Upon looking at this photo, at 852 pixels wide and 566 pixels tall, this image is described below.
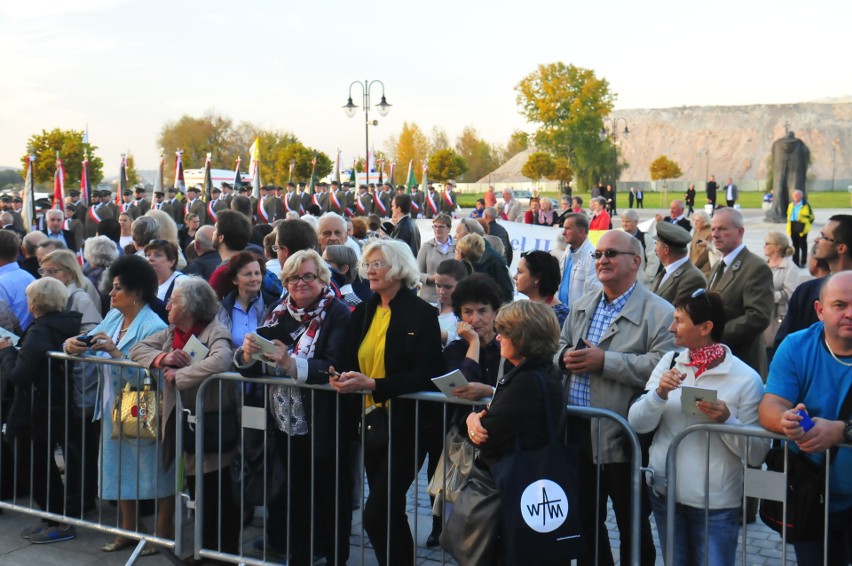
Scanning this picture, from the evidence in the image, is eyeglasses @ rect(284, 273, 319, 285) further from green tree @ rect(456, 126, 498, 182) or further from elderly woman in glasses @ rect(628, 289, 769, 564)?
green tree @ rect(456, 126, 498, 182)

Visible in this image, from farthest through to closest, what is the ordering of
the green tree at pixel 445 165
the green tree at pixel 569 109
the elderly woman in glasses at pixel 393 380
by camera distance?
the green tree at pixel 569 109 → the green tree at pixel 445 165 → the elderly woman in glasses at pixel 393 380

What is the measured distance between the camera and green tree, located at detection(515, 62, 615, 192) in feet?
282

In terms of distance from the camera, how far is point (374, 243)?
5.05 meters

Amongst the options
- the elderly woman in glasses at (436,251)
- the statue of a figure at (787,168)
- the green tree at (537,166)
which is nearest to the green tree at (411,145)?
the green tree at (537,166)

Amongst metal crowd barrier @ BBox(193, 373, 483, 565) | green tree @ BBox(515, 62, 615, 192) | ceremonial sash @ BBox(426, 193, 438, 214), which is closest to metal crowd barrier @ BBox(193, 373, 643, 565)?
metal crowd barrier @ BBox(193, 373, 483, 565)

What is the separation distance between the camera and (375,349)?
4891 mm

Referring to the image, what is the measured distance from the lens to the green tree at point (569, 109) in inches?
3386

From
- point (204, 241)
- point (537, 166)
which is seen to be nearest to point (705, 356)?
point (204, 241)

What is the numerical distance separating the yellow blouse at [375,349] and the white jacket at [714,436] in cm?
135

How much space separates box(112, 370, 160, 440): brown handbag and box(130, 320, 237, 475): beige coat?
11 centimetres

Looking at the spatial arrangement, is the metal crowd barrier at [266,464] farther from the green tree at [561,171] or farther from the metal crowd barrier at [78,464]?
the green tree at [561,171]

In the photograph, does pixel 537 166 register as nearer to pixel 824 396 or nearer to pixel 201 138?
pixel 201 138

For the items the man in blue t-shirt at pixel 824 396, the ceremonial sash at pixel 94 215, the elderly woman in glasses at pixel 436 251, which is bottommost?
the man in blue t-shirt at pixel 824 396

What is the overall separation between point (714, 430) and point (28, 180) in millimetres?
17854
